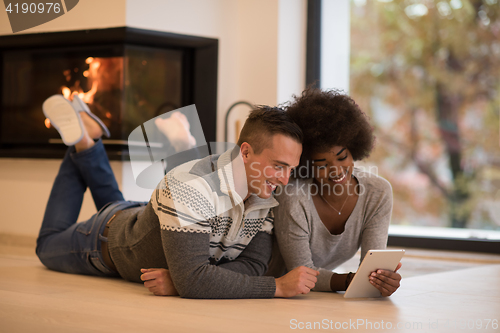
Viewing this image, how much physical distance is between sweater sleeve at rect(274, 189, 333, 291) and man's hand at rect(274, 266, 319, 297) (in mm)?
124

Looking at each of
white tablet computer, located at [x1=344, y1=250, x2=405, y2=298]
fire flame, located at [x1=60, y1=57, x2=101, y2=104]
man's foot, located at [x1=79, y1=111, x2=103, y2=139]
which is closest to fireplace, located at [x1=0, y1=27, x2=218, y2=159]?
fire flame, located at [x1=60, y1=57, x2=101, y2=104]

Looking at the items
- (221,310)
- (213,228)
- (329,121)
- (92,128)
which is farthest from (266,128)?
(92,128)

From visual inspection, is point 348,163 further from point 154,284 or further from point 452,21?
point 452,21

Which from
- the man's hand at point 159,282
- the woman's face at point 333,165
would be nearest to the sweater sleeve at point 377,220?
the woman's face at point 333,165

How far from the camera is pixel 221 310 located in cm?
143

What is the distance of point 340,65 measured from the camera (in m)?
3.80

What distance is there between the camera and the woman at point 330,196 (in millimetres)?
1725

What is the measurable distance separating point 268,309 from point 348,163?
57 cm

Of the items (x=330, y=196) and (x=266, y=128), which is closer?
(x=266, y=128)

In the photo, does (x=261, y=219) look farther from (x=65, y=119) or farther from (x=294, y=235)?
(x=65, y=119)

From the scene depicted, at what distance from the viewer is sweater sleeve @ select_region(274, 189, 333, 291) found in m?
1.73

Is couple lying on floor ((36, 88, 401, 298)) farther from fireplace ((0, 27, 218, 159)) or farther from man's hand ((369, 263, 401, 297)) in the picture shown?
fireplace ((0, 27, 218, 159))

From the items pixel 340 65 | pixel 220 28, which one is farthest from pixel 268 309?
pixel 340 65

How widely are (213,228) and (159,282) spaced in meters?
0.23
